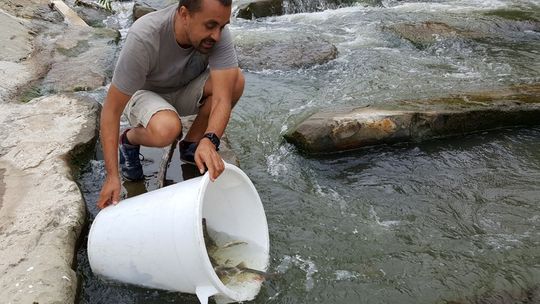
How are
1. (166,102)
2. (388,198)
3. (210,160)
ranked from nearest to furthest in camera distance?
(210,160) < (166,102) < (388,198)

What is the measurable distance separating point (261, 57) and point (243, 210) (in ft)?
11.7

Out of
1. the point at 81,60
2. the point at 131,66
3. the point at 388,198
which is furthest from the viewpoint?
the point at 81,60

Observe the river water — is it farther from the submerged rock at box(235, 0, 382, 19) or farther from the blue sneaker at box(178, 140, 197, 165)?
the submerged rock at box(235, 0, 382, 19)

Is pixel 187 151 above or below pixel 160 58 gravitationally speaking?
below

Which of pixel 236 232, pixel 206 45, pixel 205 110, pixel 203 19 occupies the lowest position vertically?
pixel 236 232

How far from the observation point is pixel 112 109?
2.55 m

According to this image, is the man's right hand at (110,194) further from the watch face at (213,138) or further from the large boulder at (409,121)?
the large boulder at (409,121)

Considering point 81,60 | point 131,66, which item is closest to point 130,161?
point 131,66

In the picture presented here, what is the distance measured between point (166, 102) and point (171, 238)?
1.09 metres

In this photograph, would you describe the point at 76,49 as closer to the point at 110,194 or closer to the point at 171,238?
the point at 110,194

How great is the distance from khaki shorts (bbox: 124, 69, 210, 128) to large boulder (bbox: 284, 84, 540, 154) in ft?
3.03

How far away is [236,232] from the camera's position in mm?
2639

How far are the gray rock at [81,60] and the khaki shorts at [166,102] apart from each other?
2.10m

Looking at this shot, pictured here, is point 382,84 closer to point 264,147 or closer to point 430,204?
point 264,147
